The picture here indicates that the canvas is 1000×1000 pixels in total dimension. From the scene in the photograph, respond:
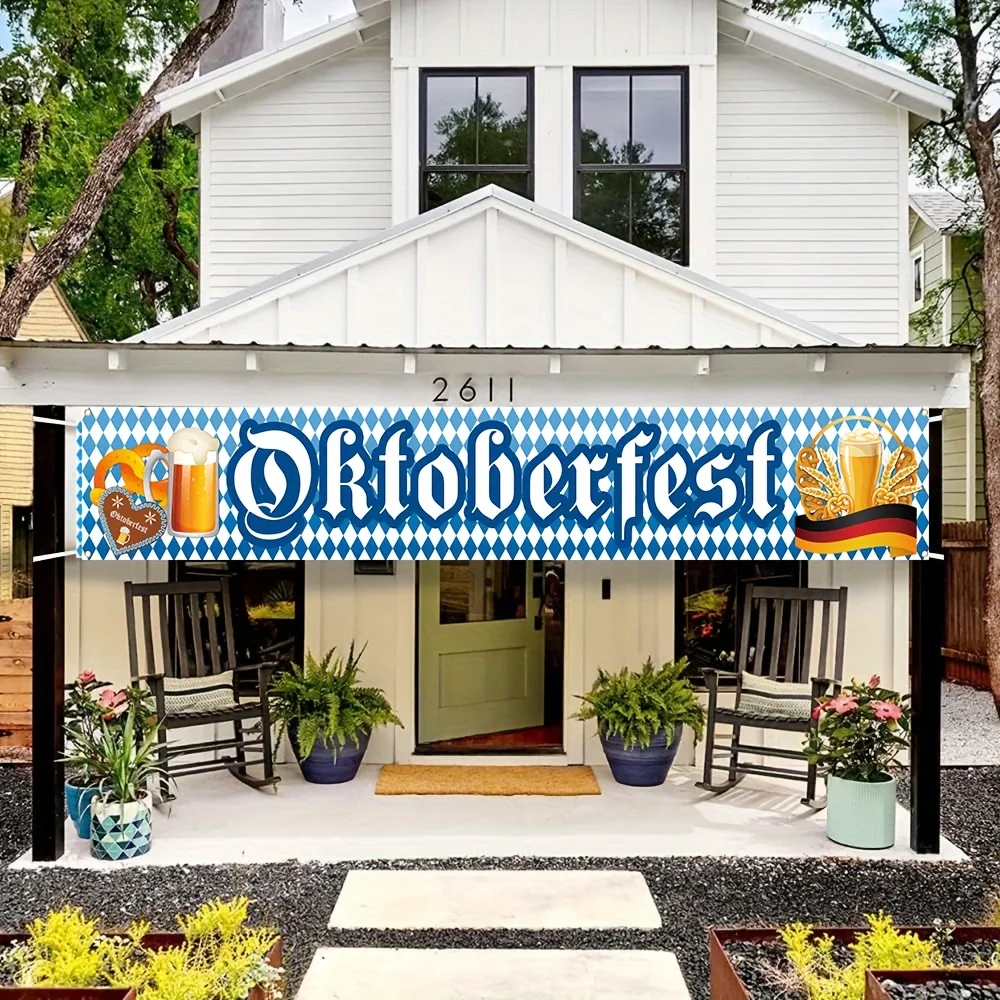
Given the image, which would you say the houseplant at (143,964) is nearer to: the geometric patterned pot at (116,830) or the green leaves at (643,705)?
the geometric patterned pot at (116,830)

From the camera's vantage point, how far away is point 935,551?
5355 millimetres

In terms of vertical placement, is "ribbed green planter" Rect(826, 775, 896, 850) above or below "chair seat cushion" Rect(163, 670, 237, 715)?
below

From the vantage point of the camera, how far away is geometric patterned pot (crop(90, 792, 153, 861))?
16.9ft

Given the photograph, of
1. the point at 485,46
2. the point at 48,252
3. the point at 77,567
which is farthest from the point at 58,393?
the point at 48,252

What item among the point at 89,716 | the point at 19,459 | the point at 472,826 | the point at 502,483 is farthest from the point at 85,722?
the point at 19,459

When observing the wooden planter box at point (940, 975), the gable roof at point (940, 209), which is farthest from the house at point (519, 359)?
the gable roof at point (940, 209)

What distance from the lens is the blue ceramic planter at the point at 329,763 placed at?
643 cm

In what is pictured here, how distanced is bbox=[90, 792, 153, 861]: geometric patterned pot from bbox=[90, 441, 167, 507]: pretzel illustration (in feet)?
5.34

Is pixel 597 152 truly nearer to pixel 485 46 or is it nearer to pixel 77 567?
pixel 485 46

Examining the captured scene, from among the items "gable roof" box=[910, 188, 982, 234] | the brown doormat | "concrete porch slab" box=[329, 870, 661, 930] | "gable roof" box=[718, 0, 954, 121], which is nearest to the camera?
"concrete porch slab" box=[329, 870, 661, 930]

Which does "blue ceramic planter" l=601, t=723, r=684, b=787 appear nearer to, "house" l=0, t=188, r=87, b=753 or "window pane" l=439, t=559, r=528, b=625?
"window pane" l=439, t=559, r=528, b=625

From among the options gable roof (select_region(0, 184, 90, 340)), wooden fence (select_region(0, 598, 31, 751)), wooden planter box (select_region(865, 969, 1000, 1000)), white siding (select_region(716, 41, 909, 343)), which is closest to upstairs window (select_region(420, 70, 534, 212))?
white siding (select_region(716, 41, 909, 343))

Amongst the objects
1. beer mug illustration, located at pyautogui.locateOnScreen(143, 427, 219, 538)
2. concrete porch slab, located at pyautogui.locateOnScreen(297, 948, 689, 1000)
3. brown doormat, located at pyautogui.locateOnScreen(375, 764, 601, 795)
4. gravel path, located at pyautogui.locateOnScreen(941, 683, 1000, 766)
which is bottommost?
gravel path, located at pyautogui.locateOnScreen(941, 683, 1000, 766)

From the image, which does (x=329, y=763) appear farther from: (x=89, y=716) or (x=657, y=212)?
(x=657, y=212)
